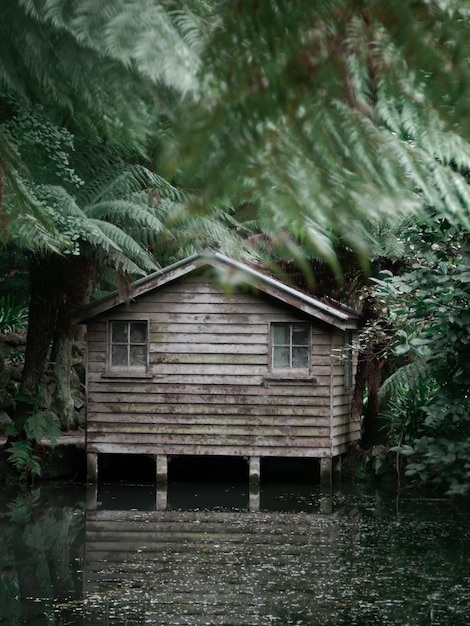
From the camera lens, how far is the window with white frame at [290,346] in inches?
606

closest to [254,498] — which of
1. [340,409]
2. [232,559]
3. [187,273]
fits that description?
[340,409]

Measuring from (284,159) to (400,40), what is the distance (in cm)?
20

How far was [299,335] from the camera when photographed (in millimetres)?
15438

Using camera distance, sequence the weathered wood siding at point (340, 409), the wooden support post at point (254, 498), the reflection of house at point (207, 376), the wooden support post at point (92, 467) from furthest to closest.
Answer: the wooden support post at point (92, 467), the weathered wood siding at point (340, 409), the reflection of house at point (207, 376), the wooden support post at point (254, 498)

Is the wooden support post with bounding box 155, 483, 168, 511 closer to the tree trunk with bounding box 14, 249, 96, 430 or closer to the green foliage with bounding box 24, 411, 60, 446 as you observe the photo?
the green foliage with bounding box 24, 411, 60, 446

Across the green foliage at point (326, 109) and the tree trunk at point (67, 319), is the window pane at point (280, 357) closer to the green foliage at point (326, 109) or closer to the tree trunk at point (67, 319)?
the tree trunk at point (67, 319)

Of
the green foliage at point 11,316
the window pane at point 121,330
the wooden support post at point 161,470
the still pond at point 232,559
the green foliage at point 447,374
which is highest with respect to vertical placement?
the green foliage at point 11,316

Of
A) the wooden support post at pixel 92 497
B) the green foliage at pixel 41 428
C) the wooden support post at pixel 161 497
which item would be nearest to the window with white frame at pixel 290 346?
the wooden support post at pixel 161 497

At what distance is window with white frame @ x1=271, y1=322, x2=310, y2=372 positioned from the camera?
1538 centimetres

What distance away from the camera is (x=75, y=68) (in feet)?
4.79

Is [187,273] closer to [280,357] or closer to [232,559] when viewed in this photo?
[280,357]

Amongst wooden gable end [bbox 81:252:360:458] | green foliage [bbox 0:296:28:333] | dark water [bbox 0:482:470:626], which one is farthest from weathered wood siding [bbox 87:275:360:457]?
green foliage [bbox 0:296:28:333]

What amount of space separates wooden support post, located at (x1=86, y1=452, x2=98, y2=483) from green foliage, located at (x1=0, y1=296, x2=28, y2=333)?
3.27 meters

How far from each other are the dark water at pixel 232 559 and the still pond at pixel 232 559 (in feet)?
0.05
